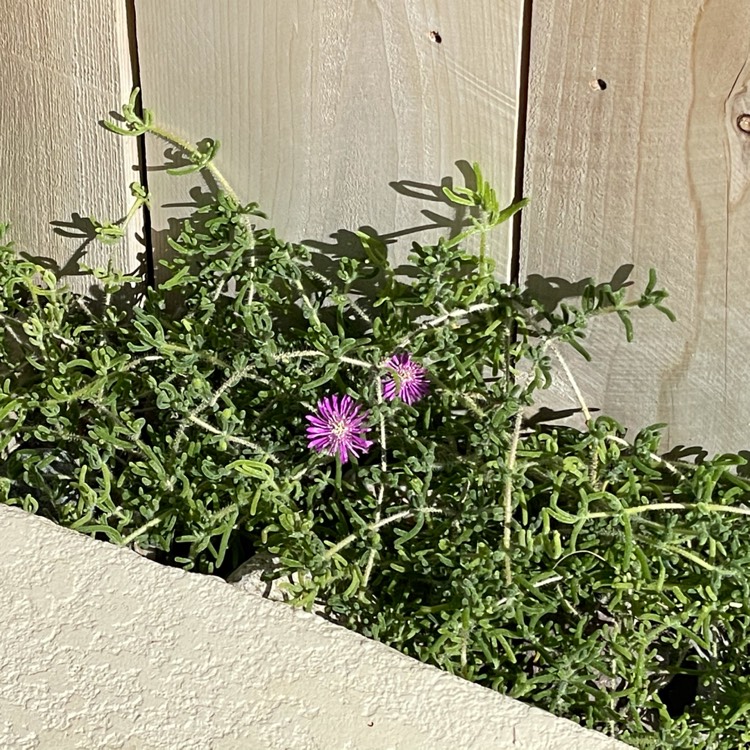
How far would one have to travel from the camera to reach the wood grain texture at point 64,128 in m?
1.23

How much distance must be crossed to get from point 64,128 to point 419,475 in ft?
2.32

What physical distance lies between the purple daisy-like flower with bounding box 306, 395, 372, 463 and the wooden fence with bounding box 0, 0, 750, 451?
0.23 m

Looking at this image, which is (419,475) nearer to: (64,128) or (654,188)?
(654,188)

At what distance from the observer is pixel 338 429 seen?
116 cm

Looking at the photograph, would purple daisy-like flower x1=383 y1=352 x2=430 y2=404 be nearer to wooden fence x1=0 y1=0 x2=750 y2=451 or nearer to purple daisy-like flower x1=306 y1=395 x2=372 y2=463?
purple daisy-like flower x1=306 y1=395 x2=372 y2=463

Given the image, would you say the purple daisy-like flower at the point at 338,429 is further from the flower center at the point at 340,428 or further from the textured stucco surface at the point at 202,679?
the textured stucco surface at the point at 202,679

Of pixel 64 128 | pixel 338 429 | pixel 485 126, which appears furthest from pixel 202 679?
pixel 64 128

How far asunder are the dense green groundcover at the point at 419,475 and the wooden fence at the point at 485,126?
46 mm

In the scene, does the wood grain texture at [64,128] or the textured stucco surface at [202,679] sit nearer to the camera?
the textured stucco surface at [202,679]

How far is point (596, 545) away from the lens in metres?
1.10

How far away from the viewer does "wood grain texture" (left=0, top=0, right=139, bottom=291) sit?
48.6 inches

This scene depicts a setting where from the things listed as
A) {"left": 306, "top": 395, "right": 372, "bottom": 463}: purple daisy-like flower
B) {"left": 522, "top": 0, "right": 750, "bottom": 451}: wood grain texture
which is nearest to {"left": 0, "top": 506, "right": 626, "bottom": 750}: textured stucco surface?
{"left": 306, "top": 395, "right": 372, "bottom": 463}: purple daisy-like flower

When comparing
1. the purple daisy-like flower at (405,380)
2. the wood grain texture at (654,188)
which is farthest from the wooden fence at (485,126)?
the purple daisy-like flower at (405,380)

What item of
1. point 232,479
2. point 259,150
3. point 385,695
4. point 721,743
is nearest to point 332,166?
point 259,150
